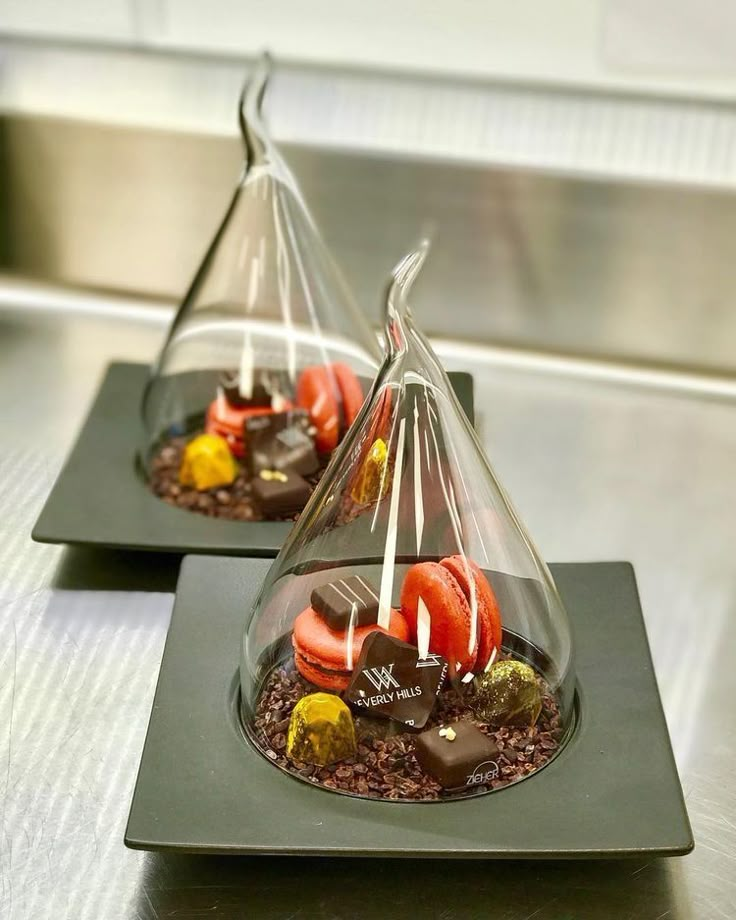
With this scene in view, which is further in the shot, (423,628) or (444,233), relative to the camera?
(444,233)

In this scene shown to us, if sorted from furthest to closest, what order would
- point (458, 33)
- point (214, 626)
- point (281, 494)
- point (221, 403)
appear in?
point (458, 33) < point (221, 403) < point (281, 494) < point (214, 626)

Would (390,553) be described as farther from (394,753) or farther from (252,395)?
(252,395)

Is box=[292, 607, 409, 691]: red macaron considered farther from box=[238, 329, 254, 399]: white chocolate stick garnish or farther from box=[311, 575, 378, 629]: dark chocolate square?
box=[238, 329, 254, 399]: white chocolate stick garnish

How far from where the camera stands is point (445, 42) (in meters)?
1.22

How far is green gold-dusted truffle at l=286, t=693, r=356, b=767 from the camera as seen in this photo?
26.1 inches

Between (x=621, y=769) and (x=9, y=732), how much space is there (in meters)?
0.31

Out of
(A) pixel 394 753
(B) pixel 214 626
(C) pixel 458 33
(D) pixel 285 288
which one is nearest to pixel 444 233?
(C) pixel 458 33

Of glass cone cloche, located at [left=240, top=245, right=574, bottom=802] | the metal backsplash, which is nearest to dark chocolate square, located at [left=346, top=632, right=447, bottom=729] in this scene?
glass cone cloche, located at [left=240, top=245, right=574, bottom=802]

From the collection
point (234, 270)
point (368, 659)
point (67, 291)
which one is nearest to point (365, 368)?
point (234, 270)

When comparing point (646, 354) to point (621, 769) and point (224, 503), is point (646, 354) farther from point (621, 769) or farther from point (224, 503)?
point (621, 769)

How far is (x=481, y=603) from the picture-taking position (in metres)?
0.69

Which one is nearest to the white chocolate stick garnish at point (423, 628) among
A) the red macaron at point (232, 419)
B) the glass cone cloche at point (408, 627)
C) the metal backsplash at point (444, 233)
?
the glass cone cloche at point (408, 627)

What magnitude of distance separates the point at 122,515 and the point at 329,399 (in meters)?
0.16

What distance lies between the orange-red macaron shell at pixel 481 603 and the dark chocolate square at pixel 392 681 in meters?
0.03
